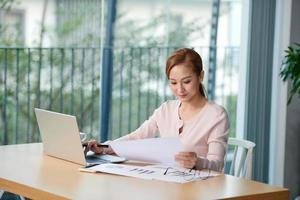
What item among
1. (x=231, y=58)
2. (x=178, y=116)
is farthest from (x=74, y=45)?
(x=178, y=116)

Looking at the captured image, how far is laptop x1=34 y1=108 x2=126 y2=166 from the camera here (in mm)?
2748

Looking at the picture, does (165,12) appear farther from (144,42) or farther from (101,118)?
(101,118)

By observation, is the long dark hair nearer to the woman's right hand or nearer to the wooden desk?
the woman's right hand

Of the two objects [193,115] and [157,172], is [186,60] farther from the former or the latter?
[157,172]

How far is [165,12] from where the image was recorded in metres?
5.02

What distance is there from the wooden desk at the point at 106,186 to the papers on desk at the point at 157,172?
1.6 inches

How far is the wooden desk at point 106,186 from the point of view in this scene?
2299 millimetres

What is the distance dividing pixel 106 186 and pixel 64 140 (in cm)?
48

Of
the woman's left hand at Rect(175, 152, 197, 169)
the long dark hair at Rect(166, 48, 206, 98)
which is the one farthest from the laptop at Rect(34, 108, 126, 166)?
the long dark hair at Rect(166, 48, 206, 98)

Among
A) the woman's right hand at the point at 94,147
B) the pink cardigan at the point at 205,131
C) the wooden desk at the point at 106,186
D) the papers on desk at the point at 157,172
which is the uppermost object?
the pink cardigan at the point at 205,131

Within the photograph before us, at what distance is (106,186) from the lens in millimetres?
2408

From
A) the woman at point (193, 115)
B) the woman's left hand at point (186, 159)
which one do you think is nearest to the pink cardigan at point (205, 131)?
the woman at point (193, 115)

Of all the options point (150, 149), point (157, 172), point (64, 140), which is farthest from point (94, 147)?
point (157, 172)

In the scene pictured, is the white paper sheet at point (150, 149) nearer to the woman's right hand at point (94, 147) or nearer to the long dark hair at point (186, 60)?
the woman's right hand at point (94, 147)
